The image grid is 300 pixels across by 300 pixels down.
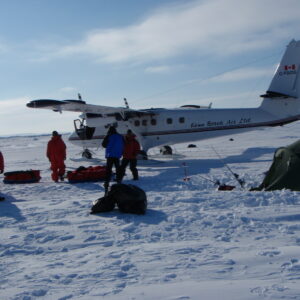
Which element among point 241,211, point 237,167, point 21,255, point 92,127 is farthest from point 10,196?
point 92,127

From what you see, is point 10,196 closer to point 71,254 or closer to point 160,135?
point 71,254

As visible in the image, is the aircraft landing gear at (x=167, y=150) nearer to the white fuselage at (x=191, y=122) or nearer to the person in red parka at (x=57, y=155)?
the white fuselage at (x=191, y=122)

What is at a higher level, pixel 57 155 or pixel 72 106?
pixel 72 106

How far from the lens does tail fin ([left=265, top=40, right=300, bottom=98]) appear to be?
58.0 ft

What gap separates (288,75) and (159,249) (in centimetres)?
1560

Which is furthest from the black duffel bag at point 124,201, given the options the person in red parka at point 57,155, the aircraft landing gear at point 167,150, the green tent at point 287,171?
the aircraft landing gear at point 167,150

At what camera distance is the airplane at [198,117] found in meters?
17.8

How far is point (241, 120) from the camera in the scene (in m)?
18.1

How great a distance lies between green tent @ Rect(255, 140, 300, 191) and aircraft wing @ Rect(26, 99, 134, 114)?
10187 millimetres

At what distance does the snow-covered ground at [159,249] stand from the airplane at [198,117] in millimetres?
10788

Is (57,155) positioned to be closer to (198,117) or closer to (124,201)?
(124,201)

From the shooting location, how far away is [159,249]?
478cm

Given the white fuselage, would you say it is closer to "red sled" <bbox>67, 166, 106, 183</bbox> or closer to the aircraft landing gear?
the aircraft landing gear

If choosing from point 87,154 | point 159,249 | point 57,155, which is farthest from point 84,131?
point 159,249
